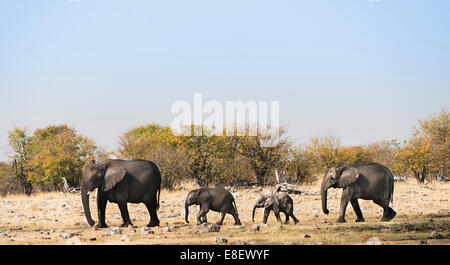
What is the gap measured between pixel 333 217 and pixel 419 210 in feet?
12.0

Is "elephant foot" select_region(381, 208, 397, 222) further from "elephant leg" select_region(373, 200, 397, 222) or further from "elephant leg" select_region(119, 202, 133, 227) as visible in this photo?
"elephant leg" select_region(119, 202, 133, 227)

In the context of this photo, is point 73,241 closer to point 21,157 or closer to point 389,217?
point 389,217

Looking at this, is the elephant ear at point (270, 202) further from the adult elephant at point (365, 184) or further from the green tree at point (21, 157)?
the green tree at point (21, 157)

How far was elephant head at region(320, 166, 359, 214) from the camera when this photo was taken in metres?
18.7

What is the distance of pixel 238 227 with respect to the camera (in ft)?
56.0

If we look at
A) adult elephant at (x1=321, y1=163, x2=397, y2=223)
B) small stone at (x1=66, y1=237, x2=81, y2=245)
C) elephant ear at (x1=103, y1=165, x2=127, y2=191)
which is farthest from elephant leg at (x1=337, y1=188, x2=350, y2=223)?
small stone at (x1=66, y1=237, x2=81, y2=245)

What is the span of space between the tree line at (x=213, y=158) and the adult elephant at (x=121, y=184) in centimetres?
1724

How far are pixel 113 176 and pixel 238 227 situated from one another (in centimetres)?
411

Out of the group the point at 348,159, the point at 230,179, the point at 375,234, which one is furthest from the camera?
the point at 348,159

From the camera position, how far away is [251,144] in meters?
39.5

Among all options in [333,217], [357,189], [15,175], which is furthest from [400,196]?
[15,175]

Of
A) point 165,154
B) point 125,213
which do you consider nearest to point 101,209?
point 125,213

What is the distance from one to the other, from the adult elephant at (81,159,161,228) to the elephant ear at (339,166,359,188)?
5911mm

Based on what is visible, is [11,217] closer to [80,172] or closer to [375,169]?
[375,169]
